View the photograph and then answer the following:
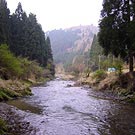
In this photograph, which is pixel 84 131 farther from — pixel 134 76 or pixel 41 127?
pixel 134 76

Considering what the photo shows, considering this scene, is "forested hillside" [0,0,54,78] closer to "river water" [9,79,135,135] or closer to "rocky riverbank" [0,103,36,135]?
"river water" [9,79,135,135]

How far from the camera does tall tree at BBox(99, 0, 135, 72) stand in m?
28.5

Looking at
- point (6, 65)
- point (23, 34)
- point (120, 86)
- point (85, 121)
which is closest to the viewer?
point (85, 121)

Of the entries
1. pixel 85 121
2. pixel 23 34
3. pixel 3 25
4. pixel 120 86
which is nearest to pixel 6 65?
pixel 3 25

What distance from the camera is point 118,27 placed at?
29.3 meters

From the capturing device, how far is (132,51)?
28484 millimetres

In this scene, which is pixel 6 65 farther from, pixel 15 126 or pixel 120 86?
pixel 15 126

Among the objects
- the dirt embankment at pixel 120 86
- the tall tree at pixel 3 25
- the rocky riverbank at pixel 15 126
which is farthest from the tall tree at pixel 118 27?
the tall tree at pixel 3 25

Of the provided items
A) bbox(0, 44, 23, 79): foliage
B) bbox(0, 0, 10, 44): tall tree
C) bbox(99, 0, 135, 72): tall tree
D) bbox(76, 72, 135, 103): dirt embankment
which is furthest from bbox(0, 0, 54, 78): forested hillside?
bbox(99, 0, 135, 72): tall tree

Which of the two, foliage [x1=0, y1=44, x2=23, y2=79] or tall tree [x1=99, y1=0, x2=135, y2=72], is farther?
foliage [x1=0, y1=44, x2=23, y2=79]

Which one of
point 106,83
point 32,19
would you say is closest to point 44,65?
point 32,19

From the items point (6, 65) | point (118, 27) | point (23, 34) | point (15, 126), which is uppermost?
point (23, 34)

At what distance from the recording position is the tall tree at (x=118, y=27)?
93.4ft

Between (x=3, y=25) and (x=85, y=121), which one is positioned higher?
(x=3, y=25)
